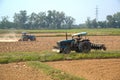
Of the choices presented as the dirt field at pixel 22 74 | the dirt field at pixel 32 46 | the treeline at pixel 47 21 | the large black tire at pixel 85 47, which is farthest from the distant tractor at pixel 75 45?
the treeline at pixel 47 21

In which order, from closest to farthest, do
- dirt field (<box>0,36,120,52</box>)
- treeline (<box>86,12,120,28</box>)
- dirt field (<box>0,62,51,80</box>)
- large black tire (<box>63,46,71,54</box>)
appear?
dirt field (<box>0,62,51,80</box>)
large black tire (<box>63,46,71,54</box>)
dirt field (<box>0,36,120,52</box>)
treeline (<box>86,12,120,28</box>)

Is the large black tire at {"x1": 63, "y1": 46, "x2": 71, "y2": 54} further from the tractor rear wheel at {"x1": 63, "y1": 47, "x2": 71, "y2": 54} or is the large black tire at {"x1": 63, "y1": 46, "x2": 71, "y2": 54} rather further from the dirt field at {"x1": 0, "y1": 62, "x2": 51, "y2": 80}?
the dirt field at {"x1": 0, "y1": 62, "x2": 51, "y2": 80}

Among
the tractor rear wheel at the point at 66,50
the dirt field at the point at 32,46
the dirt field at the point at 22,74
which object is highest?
the tractor rear wheel at the point at 66,50

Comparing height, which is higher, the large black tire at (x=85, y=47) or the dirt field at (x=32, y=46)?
the large black tire at (x=85, y=47)

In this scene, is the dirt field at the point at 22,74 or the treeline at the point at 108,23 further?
the treeline at the point at 108,23

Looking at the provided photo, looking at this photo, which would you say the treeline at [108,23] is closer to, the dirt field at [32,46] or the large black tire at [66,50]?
the dirt field at [32,46]

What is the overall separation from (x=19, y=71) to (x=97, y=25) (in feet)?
419

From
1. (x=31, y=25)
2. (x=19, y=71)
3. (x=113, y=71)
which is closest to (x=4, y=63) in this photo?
(x=19, y=71)

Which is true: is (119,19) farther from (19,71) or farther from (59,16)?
(19,71)

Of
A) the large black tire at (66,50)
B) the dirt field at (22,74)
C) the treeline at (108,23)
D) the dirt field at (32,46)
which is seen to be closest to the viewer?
the dirt field at (22,74)

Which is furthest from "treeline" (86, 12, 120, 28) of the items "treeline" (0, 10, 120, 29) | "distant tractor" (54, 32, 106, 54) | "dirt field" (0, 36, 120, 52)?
"distant tractor" (54, 32, 106, 54)

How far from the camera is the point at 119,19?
467 ft

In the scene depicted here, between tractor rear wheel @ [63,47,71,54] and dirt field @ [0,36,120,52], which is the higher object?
tractor rear wheel @ [63,47,71,54]

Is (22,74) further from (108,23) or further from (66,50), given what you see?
(108,23)
